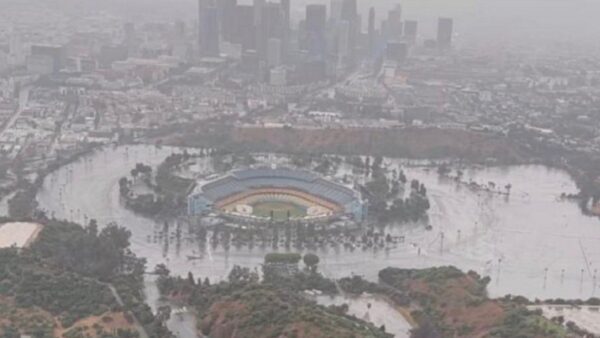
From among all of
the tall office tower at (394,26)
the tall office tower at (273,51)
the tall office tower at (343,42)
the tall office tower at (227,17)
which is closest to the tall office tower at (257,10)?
the tall office tower at (227,17)

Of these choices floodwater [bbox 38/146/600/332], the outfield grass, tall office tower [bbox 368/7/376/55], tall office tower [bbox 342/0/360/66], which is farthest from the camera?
tall office tower [bbox 368/7/376/55]

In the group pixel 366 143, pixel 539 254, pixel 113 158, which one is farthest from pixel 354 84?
pixel 539 254

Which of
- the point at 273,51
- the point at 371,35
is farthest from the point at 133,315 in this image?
the point at 371,35

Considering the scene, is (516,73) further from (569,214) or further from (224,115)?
(569,214)

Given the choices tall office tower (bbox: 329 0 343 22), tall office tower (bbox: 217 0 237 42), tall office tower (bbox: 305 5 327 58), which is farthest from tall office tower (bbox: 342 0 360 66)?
tall office tower (bbox: 217 0 237 42)

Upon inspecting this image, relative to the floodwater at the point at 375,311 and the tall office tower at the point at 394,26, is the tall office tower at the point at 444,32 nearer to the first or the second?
the tall office tower at the point at 394,26

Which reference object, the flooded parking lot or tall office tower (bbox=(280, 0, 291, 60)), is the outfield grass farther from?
tall office tower (bbox=(280, 0, 291, 60))

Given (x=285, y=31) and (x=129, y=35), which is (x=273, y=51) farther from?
(x=129, y=35)
